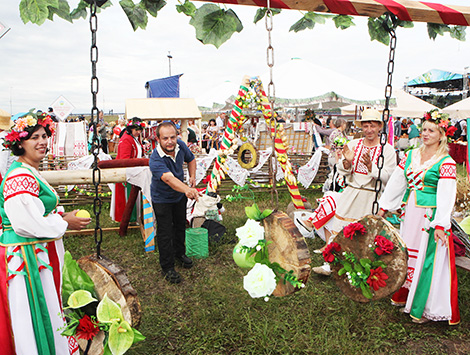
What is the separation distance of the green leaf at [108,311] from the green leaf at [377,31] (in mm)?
2902

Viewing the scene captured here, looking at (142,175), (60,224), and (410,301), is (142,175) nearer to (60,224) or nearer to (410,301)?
(60,224)

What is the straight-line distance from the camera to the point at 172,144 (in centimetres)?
410

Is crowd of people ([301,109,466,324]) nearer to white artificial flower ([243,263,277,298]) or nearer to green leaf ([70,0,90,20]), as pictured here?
white artificial flower ([243,263,277,298])

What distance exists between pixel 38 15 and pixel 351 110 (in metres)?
17.7

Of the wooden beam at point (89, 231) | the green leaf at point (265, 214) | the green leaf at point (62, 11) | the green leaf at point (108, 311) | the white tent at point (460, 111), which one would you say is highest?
the white tent at point (460, 111)

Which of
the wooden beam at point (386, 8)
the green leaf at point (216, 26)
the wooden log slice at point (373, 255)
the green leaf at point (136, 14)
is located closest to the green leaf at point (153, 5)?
the green leaf at point (136, 14)

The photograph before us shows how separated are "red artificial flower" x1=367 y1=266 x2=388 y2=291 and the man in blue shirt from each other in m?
2.06

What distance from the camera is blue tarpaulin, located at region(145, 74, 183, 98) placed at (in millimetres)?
14305

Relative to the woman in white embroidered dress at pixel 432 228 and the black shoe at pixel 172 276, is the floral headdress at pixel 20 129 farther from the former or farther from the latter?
the woman in white embroidered dress at pixel 432 228

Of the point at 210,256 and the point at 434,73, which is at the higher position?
the point at 434,73

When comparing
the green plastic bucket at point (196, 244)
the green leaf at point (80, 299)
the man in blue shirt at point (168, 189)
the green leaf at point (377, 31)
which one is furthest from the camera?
the green plastic bucket at point (196, 244)

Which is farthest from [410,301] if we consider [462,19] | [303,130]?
[303,130]

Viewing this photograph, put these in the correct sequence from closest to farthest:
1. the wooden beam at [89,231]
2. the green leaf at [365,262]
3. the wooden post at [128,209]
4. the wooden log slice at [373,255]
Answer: the wooden log slice at [373,255] < the green leaf at [365,262] < the wooden post at [128,209] < the wooden beam at [89,231]

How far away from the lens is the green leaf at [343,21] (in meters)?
2.88
